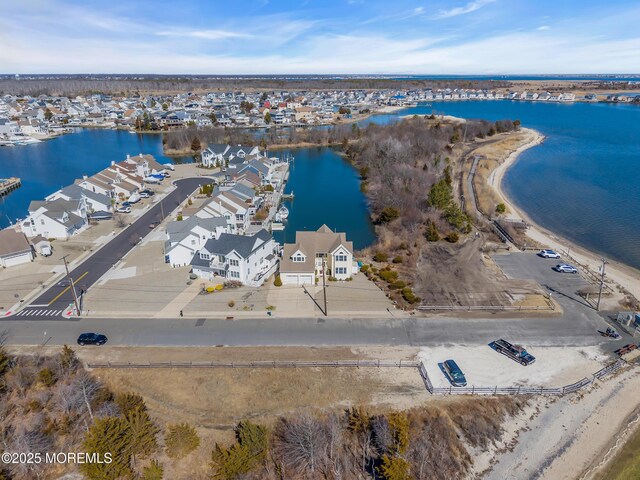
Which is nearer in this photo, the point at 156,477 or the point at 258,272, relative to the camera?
the point at 156,477

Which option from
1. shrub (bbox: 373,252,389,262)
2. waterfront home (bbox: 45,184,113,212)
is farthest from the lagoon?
waterfront home (bbox: 45,184,113,212)

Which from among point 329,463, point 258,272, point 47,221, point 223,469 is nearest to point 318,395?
point 329,463

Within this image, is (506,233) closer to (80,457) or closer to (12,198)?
(80,457)

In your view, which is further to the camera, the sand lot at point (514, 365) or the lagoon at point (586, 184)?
the lagoon at point (586, 184)

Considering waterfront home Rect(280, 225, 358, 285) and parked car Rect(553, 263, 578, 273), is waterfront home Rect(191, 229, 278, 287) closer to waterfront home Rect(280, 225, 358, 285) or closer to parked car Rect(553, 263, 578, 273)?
waterfront home Rect(280, 225, 358, 285)

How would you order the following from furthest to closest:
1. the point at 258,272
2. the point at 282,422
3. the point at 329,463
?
the point at 258,272
the point at 282,422
the point at 329,463

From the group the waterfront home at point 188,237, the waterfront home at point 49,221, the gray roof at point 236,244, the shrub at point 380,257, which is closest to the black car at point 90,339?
the gray roof at point 236,244

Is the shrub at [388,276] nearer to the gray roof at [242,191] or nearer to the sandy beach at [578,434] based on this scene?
the sandy beach at [578,434]
